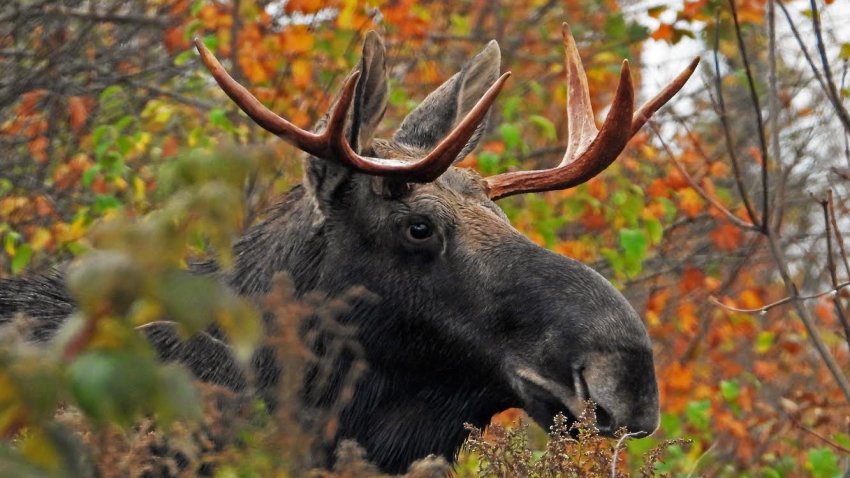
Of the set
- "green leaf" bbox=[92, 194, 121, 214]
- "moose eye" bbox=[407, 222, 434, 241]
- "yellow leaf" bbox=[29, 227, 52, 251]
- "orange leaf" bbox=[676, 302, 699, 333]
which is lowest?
"orange leaf" bbox=[676, 302, 699, 333]

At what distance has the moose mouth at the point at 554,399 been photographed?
4043 millimetres

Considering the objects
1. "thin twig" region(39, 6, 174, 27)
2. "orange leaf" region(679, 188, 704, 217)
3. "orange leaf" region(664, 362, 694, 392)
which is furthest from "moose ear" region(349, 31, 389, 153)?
Result: "orange leaf" region(664, 362, 694, 392)

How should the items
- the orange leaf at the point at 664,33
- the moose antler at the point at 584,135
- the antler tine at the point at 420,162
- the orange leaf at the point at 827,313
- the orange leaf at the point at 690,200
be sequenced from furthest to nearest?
1. the orange leaf at the point at 827,313
2. the orange leaf at the point at 690,200
3. the orange leaf at the point at 664,33
4. the moose antler at the point at 584,135
5. the antler tine at the point at 420,162

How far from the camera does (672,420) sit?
8055mm

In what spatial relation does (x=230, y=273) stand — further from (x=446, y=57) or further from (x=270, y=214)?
(x=446, y=57)

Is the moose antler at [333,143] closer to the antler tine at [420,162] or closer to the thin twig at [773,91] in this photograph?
the antler tine at [420,162]

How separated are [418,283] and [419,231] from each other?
175 millimetres

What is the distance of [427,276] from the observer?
4566 millimetres

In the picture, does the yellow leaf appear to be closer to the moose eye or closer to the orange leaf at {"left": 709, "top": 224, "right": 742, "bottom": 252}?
the moose eye

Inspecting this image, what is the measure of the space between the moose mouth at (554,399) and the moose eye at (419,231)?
0.57 metres

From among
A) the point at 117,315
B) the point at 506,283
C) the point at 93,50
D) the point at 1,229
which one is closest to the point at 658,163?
the point at 93,50

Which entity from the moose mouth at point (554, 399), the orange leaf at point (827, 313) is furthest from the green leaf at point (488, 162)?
the orange leaf at point (827, 313)

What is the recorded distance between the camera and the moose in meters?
4.27

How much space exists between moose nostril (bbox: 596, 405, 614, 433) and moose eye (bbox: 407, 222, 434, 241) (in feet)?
2.95
